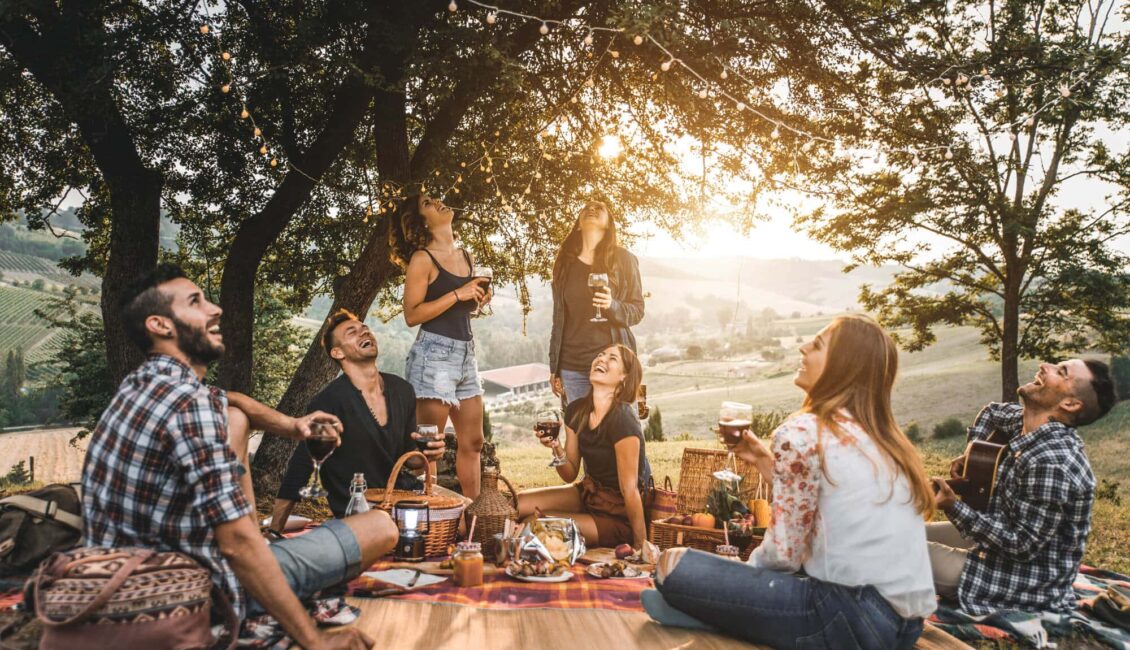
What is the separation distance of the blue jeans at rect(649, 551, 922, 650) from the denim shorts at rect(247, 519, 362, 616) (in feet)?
4.48

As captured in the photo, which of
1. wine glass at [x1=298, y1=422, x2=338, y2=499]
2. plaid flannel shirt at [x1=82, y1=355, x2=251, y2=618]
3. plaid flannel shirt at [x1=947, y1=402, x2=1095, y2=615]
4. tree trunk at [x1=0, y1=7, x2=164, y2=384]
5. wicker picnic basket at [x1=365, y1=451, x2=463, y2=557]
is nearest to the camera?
plaid flannel shirt at [x1=82, y1=355, x2=251, y2=618]

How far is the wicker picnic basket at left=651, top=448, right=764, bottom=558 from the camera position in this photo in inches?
188

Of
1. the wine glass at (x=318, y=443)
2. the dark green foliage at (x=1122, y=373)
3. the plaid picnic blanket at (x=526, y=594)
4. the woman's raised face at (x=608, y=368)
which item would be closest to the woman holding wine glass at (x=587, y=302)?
the woman's raised face at (x=608, y=368)

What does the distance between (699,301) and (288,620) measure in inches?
1287

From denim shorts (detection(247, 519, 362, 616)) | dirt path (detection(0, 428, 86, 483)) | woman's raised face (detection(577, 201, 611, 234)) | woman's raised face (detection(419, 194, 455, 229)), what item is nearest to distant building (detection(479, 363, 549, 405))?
dirt path (detection(0, 428, 86, 483))

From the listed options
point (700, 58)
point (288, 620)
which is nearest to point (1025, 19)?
point (700, 58)

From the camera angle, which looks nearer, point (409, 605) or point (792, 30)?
point (409, 605)

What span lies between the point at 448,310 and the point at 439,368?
410 mm

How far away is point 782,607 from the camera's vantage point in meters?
3.05

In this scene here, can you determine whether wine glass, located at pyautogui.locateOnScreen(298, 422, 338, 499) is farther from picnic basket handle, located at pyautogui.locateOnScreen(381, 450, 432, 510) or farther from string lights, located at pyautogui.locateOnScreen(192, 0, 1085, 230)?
string lights, located at pyautogui.locateOnScreen(192, 0, 1085, 230)

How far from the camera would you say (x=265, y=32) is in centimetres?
782

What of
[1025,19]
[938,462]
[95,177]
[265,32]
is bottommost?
[938,462]

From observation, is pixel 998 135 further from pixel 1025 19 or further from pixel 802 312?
pixel 802 312

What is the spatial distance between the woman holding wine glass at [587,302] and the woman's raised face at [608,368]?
31cm
